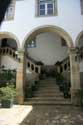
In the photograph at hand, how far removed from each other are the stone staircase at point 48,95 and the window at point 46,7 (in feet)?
14.4

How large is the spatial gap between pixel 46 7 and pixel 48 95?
17.1 feet

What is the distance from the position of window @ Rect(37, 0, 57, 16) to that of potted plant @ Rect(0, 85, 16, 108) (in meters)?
4.65

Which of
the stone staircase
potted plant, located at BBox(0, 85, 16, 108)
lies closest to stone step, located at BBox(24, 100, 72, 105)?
the stone staircase

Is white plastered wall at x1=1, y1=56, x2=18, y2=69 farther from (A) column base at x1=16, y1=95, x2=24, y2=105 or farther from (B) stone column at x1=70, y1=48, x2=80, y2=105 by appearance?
(B) stone column at x1=70, y1=48, x2=80, y2=105

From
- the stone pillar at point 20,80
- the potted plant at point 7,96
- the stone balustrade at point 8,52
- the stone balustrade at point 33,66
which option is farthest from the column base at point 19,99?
A: the stone balustrade at point 8,52

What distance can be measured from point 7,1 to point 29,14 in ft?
29.4

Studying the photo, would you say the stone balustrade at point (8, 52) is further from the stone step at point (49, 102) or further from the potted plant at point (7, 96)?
the stone step at point (49, 102)

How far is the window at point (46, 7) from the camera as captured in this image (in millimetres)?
10078

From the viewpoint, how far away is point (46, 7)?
10.3m

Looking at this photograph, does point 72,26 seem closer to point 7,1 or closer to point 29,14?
point 29,14

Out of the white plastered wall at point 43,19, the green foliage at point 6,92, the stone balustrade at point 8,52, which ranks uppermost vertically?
the white plastered wall at point 43,19

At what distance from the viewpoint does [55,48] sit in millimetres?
13484

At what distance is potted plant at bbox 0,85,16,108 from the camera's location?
335 inches

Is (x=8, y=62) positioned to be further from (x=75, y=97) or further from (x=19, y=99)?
(x=75, y=97)
